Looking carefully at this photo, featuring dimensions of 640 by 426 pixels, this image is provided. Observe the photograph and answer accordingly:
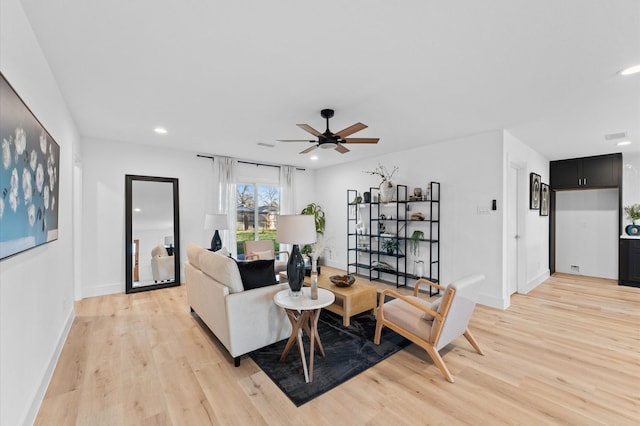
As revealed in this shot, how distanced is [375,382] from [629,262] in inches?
233

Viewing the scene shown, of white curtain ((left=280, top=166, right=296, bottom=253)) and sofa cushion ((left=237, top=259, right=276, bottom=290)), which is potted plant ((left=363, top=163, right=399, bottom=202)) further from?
sofa cushion ((left=237, top=259, right=276, bottom=290))

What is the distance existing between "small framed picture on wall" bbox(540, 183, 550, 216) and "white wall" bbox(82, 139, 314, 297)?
674cm

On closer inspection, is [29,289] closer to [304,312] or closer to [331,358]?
[304,312]

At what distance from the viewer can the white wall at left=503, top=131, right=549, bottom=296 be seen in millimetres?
4227

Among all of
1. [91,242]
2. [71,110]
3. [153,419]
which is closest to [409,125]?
[153,419]

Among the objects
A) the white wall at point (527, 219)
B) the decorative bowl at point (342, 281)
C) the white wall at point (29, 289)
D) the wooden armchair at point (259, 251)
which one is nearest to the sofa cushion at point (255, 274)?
the decorative bowl at point (342, 281)

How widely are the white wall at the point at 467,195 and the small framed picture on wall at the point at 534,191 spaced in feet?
4.26

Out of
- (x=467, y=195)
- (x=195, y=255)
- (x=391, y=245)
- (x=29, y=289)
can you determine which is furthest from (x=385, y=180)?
(x=29, y=289)

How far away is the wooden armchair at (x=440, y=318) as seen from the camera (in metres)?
2.30

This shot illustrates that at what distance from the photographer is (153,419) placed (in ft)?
6.02

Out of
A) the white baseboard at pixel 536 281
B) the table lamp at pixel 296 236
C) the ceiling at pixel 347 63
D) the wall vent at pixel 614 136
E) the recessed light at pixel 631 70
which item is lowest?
the white baseboard at pixel 536 281

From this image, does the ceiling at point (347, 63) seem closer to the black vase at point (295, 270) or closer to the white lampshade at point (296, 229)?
the white lampshade at point (296, 229)

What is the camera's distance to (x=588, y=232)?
5824 millimetres

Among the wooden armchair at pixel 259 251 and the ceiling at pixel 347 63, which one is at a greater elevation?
the ceiling at pixel 347 63
